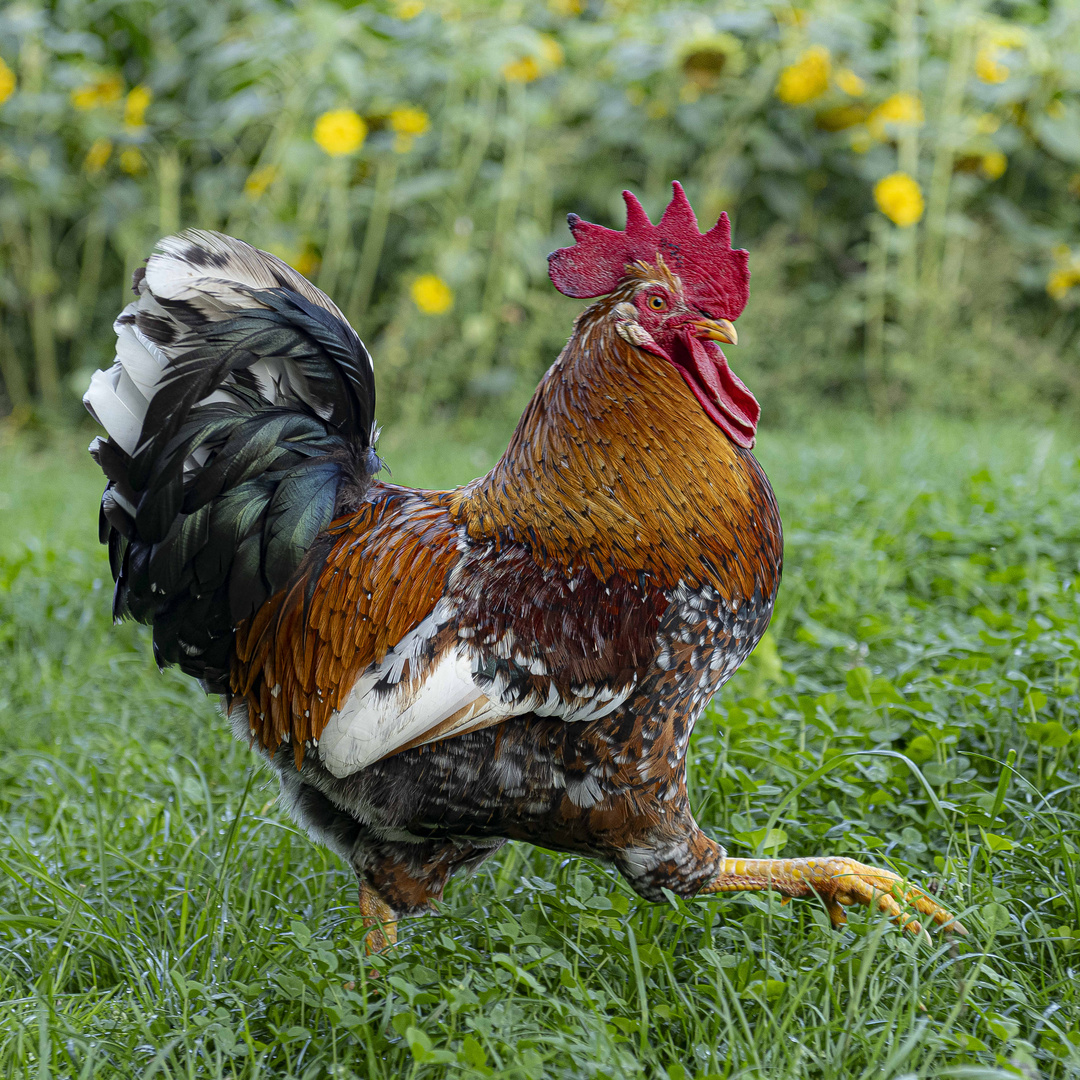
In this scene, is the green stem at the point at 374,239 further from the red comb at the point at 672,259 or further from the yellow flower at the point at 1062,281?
the red comb at the point at 672,259

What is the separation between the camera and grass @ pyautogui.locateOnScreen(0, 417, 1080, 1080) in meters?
1.93

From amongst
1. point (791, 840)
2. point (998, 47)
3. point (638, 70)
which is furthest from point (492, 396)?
point (791, 840)

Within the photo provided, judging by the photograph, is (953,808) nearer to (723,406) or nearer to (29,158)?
(723,406)

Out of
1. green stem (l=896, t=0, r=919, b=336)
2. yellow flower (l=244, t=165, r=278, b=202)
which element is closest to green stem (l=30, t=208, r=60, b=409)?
yellow flower (l=244, t=165, r=278, b=202)

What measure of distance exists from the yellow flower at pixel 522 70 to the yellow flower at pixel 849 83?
6.48ft

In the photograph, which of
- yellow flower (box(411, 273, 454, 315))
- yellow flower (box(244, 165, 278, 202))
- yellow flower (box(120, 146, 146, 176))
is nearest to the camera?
yellow flower (box(411, 273, 454, 315))

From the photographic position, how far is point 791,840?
263 cm

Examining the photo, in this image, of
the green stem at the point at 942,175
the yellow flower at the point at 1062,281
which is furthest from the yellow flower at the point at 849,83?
the yellow flower at the point at 1062,281

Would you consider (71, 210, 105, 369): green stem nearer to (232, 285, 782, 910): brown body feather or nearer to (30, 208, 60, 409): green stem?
(30, 208, 60, 409): green stem

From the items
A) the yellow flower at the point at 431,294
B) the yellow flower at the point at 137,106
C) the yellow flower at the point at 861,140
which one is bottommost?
the yellow flower at the point at 431,294

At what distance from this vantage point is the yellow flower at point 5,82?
7496mm

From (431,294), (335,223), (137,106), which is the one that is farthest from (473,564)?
(137,106)

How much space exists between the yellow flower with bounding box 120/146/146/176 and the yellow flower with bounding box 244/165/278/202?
4.32 ft

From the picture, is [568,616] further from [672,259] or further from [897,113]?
[897,113]
